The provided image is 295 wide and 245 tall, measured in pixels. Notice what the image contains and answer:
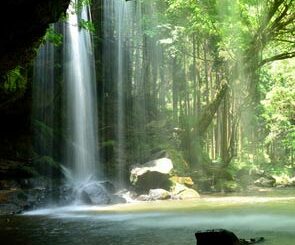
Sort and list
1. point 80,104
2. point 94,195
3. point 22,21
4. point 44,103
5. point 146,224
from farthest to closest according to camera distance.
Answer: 1. point 80,104
2. point 44,103
3. point 94,195
4. point 146,224
5. point 22,21

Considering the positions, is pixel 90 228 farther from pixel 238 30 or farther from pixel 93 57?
pixel 93 57

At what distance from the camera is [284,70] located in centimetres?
3050

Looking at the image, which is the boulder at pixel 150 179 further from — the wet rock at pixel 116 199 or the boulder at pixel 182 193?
the wet rock at pixel 116 199

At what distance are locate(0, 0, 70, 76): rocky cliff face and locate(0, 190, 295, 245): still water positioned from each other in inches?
144

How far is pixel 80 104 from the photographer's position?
2388cm

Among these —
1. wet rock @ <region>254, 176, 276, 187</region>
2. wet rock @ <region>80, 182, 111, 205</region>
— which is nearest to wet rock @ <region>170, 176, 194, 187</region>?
wet rock @ <region>80, 182, 111, 205</region>

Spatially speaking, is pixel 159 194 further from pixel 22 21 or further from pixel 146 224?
pixel 22 21

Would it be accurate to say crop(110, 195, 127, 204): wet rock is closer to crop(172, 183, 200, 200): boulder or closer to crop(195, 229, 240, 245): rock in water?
crop(172, 183, 200, 200): boulder

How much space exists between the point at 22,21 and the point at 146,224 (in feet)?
18.1

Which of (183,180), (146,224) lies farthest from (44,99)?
(146,224)

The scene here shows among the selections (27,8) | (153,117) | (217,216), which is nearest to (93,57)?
(153,117)

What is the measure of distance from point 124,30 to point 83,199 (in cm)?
1362

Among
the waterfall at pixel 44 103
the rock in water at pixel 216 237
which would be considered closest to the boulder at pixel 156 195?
the waterfall at pixel 44 103

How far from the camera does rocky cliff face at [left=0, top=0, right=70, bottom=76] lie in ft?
25.8
